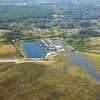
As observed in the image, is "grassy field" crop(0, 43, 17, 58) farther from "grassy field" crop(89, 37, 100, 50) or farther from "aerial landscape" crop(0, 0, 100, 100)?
"grassy field" crop(89, 37, 100, 50)

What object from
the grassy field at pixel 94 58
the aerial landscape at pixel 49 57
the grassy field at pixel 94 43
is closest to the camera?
the aerial landscape at pixel 49 57

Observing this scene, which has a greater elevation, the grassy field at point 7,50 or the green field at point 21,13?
the grassy field at point 7,50

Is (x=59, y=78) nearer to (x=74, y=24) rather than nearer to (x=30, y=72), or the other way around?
(x=30, y=72)

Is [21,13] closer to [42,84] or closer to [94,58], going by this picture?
[94,58]

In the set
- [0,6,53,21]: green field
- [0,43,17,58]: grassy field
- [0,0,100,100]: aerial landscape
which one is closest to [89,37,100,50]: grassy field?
[0,0,100,100]: aerial landscape

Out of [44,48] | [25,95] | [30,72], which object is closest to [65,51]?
[44,48]

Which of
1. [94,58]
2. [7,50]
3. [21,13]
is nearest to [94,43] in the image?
[94,58]

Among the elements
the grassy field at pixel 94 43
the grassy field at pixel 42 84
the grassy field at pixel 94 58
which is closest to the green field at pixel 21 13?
the grassy field at pixel 94 43

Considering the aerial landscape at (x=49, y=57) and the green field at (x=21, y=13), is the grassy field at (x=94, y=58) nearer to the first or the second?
the aerial landscape at (x=49, y=57)
